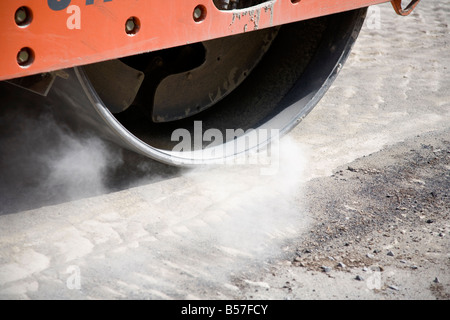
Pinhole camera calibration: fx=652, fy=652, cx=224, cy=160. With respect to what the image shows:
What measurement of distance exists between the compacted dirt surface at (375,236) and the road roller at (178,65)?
0.49m

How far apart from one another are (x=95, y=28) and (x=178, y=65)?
1.42m

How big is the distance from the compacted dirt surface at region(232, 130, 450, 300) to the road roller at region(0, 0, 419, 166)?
19.2 inches

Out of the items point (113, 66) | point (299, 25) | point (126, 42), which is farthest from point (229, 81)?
point (126, 42)

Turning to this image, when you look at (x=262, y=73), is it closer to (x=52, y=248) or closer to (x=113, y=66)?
(x=113, y=66)

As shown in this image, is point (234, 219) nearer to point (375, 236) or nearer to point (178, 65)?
point (375, 236)

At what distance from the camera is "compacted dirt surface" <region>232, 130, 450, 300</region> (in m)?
2.47

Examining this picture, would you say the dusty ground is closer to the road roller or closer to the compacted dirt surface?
the compacted dirt surface

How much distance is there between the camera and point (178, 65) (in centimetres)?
372

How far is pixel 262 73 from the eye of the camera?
3857 millimetres

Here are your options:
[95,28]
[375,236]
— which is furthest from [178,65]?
[375,236]

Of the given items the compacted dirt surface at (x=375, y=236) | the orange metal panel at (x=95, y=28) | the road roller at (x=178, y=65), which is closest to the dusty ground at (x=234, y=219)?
the compacted dirt surface at (x=375, y=236)

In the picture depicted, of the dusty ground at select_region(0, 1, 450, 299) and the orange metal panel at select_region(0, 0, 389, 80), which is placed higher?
the orange metal panel at select_region(0, 0, 389, 80)

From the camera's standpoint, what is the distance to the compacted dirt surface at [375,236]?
2.47m

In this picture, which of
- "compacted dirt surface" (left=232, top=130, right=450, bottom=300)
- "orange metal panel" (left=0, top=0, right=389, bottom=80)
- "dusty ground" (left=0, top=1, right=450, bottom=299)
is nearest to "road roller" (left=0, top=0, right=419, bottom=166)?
"orange metal panel" (left=0, top=0, right=389, bottom=80)
